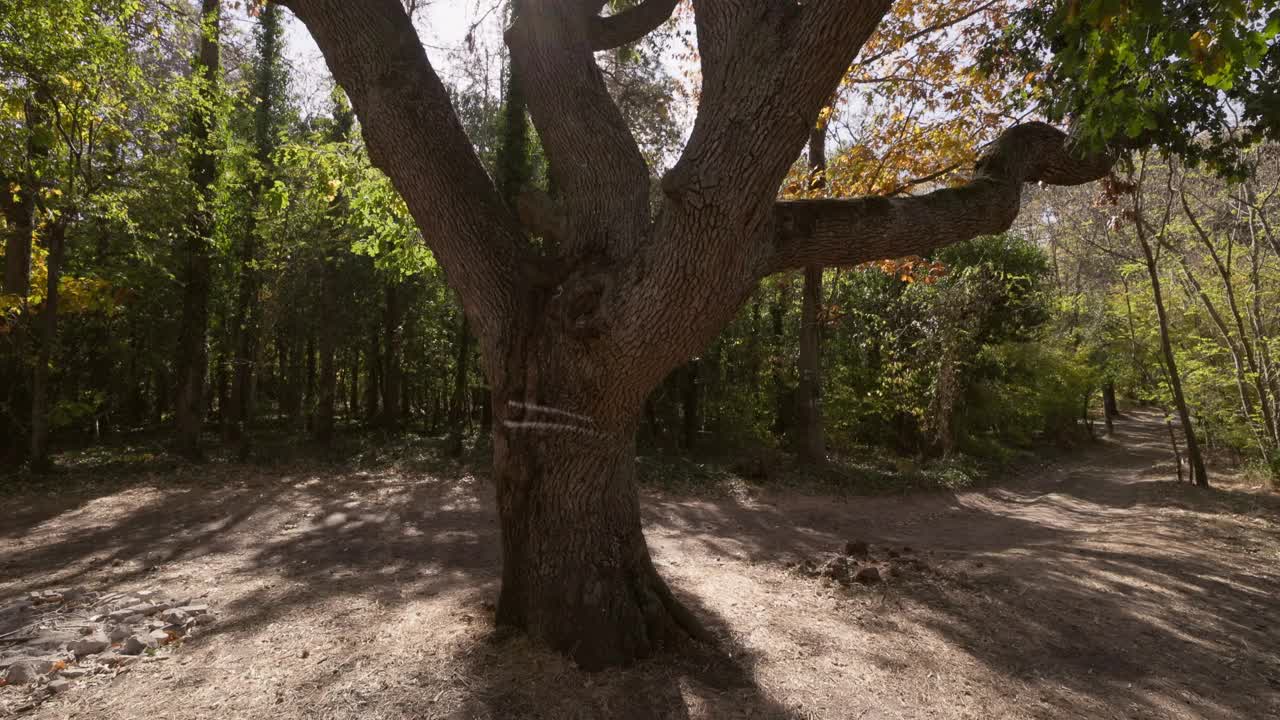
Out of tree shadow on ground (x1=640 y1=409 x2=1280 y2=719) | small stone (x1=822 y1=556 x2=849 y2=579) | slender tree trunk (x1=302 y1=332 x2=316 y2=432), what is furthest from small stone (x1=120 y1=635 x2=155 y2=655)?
slender tree trunk (x1=302 y1=332 x2=316 y2=432)

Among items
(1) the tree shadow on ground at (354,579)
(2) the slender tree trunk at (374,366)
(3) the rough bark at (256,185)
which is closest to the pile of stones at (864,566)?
(1) the tree shadow on ground at (354,579)

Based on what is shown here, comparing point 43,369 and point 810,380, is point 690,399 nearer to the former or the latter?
point 810,380

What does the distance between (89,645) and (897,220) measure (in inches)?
201

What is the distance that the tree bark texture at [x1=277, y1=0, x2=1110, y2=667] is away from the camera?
2977 mm

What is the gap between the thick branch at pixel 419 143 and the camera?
3348 millimetres

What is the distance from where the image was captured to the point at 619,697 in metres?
3.08

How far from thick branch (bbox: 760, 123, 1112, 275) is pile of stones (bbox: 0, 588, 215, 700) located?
4147mm

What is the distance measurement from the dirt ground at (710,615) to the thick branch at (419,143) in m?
1.97

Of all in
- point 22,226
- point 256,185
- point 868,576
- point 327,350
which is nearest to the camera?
point 868,576

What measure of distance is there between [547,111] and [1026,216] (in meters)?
26.2

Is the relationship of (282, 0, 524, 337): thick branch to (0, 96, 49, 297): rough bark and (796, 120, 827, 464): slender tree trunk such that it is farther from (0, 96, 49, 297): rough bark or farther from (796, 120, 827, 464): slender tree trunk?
(796, 120, 827, 464): slender tree trunk

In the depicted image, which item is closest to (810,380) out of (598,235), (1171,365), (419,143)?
(1171,365)

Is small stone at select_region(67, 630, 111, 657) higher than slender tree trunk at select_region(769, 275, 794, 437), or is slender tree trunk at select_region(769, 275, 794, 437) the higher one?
slender tree trunk at select_region(769, 275, 794, 437)

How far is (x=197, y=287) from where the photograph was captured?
1205cm
